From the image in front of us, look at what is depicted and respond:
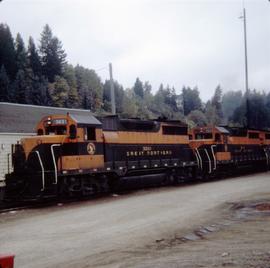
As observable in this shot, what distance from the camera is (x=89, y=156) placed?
1964 cm

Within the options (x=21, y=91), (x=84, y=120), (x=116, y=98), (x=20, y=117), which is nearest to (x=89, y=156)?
(x=84, y=120)

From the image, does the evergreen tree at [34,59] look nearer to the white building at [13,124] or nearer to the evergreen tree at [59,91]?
the evergreen tree at [59,91]

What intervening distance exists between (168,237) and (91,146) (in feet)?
32.7

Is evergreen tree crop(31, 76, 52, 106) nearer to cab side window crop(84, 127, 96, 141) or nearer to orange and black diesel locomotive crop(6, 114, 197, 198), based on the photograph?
orange and black diesel locomotive crop(6, 114, 197, 198)

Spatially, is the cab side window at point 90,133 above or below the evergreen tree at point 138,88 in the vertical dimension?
below

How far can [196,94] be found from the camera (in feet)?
507

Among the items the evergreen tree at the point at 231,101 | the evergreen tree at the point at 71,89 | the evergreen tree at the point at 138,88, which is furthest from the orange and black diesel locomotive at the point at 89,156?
the evergreen tree at the point at 138,88

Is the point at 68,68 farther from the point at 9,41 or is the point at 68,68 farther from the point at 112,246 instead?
the point at 112,246

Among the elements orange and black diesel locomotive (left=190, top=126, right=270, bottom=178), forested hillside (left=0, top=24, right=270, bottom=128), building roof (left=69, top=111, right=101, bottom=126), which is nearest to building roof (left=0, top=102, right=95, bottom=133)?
orange and black diesel locomotive (left=190, top=126, right=270, bottom=178)

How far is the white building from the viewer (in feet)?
99.8

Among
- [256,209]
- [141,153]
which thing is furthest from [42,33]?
[256,209]

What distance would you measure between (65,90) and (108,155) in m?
77.1

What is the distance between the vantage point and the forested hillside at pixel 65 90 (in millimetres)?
64363

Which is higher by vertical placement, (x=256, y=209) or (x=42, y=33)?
(x=42, y=33)
